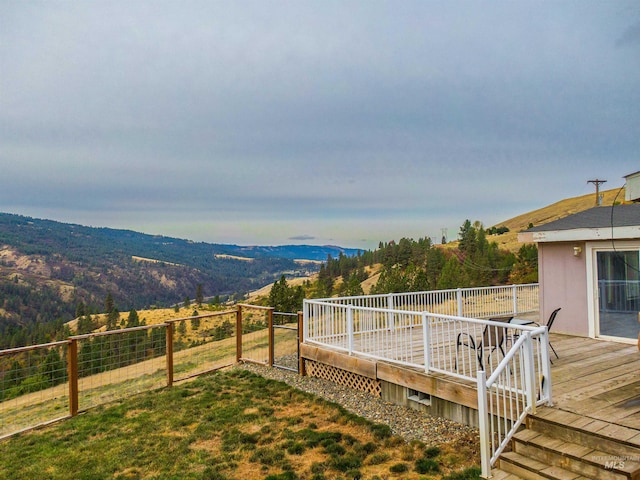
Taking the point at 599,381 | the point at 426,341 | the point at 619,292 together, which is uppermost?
the point at 619,292

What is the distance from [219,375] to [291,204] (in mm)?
37616

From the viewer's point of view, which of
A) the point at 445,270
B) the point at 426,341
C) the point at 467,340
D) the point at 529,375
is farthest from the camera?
the point at 445,270

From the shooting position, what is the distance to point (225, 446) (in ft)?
15.6

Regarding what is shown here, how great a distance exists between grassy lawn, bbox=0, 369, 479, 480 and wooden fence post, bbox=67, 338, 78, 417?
235 millimetres

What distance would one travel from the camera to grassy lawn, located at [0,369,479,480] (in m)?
4.09

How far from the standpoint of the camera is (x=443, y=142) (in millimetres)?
19156

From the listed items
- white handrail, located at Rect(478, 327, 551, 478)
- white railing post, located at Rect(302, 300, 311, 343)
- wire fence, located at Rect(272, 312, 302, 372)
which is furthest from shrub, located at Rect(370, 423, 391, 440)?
wire fence, located at Rect(272, 312, 302, 372)

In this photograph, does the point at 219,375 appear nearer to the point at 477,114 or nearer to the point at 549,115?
the point at 477,114

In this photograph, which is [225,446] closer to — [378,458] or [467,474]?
[378,458]

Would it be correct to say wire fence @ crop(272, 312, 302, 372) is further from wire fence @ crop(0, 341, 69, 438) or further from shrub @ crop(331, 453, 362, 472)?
wire fence @ crop(0, 341, 69, 438)

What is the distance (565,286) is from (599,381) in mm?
3607

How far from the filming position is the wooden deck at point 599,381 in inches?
151

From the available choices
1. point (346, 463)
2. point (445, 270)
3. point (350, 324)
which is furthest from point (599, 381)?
point (445, 270)

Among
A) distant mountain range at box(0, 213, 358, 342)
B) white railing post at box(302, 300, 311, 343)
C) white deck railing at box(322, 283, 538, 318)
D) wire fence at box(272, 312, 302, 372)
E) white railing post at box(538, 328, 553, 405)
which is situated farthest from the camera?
distant mountain range at box(0, 213, 358, 342)
